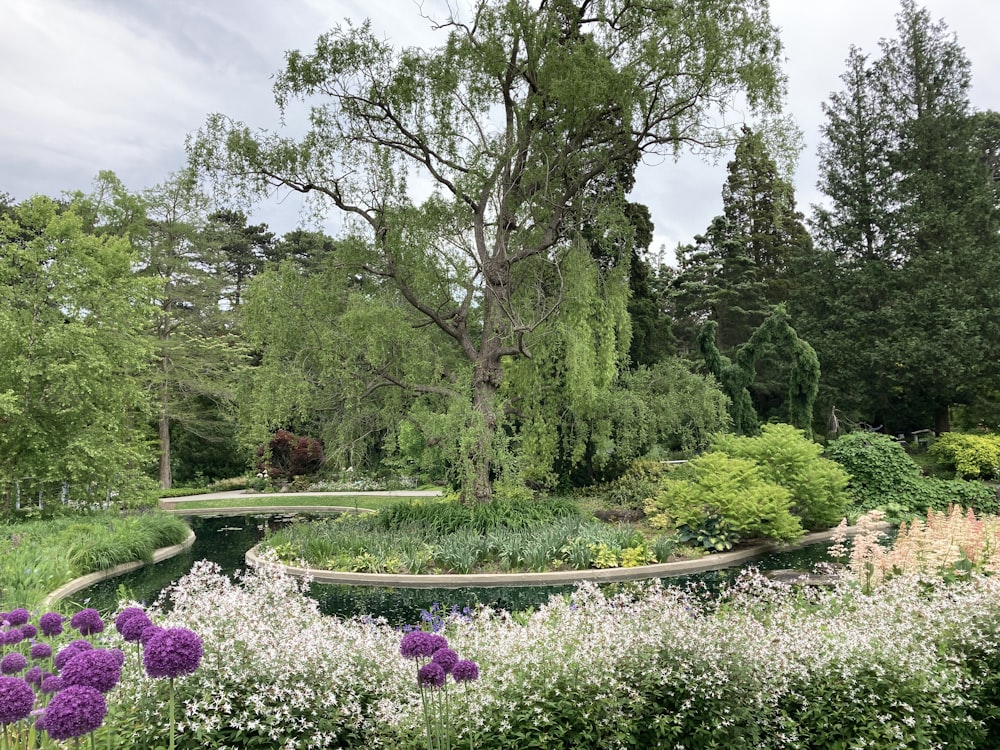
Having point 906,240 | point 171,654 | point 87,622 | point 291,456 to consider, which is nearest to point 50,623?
point 87,622

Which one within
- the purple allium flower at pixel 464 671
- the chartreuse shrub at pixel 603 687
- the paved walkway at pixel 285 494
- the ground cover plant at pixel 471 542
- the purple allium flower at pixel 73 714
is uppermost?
the purple allium flower at pixel 73 714

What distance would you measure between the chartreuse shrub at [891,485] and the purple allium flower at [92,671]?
1279 centimetres

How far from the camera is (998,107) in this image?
97.3 feet

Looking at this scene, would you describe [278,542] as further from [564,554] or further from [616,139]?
[616,139]

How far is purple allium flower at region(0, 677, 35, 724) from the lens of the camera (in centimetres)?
176

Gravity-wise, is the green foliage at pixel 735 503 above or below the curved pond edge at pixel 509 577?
above

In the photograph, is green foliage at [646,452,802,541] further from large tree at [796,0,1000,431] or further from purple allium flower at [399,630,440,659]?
large tree at [796,0,1000,431]

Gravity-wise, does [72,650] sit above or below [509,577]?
above

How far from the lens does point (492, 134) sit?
1164cm

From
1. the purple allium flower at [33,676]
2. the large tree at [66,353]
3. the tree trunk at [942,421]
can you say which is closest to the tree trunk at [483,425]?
the large tree at [66,353]

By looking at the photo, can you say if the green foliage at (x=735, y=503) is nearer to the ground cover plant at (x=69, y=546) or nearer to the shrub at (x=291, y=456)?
the ground cover plant at (x=69, y=546)

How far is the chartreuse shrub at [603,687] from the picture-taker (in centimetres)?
281

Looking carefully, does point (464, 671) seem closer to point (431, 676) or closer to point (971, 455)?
point (431, 676)

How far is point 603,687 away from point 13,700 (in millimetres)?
2265
